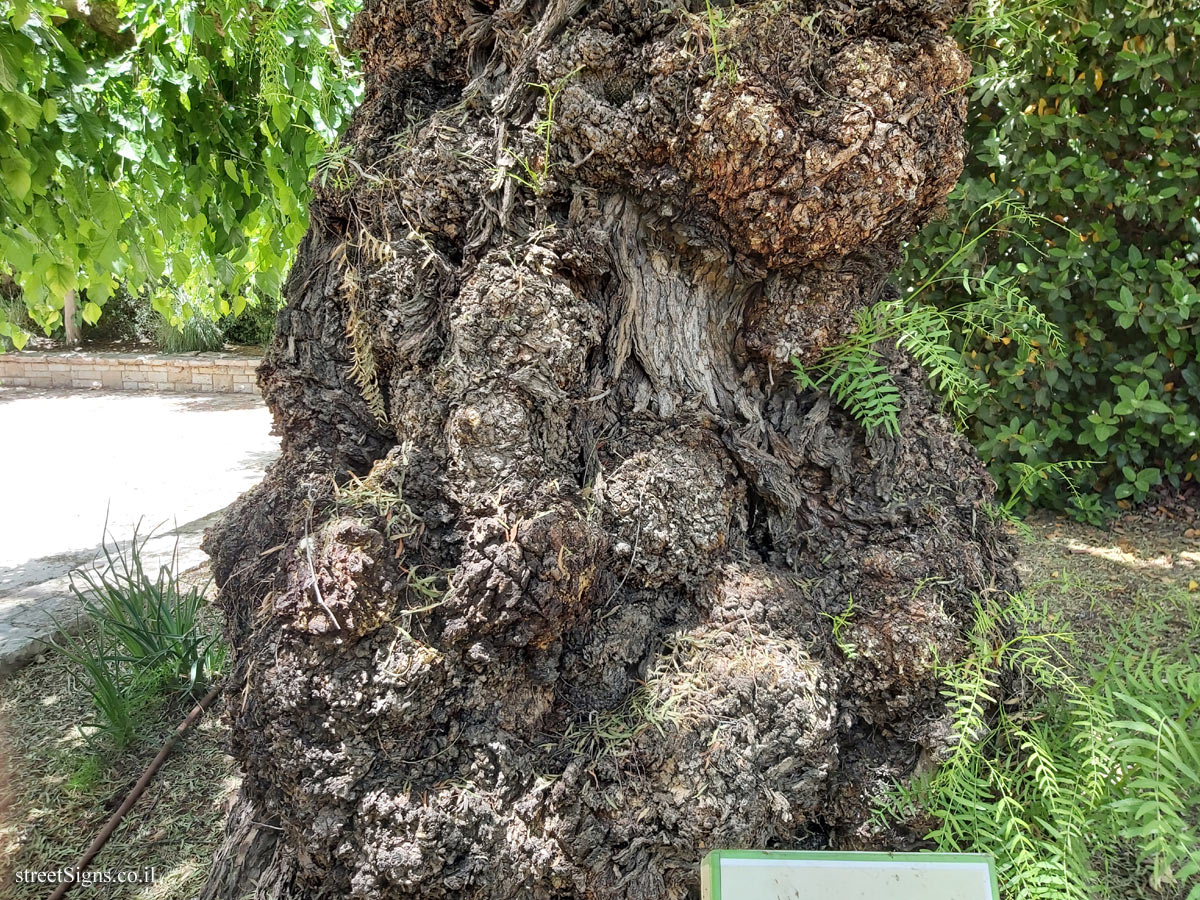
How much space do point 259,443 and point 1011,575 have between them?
344 inches

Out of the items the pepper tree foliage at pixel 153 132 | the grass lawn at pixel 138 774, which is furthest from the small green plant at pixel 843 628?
the pepper tree foliage at pixel 153 132

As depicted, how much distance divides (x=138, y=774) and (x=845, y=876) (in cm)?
226

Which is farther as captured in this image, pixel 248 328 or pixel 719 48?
pixel 248 328

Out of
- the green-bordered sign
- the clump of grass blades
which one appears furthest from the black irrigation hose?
the green-bordered sign

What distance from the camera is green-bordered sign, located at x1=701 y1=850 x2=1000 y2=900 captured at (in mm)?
1206

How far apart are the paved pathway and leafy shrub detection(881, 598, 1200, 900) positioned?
11.3 feet

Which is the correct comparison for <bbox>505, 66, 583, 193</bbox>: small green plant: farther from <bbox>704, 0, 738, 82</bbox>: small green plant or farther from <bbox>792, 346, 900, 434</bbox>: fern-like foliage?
<bbox>792, 346, 900, 434</bbox>: fern-like foliage

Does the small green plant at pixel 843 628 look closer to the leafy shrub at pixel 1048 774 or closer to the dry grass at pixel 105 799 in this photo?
the leafy shrub at pixel 1048 774

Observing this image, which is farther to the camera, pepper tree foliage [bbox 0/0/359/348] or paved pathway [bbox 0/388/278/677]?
paved pathway [bbox 0/388/278/677]

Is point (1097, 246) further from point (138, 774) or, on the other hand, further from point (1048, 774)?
point (138, 774)

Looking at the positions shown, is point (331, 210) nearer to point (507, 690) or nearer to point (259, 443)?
point (507, 690)

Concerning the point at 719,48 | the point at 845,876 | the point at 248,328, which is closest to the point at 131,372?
the point at 248,328

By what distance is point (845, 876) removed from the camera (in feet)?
4.05

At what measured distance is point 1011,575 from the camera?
183 centimetres
